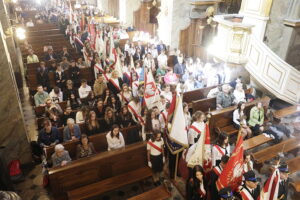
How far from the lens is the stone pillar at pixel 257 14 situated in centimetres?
870

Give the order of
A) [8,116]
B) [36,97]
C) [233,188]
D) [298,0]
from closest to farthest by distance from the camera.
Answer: [233,188] < [8,116] < [36,97] < [298,0]

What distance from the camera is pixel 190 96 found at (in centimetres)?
865

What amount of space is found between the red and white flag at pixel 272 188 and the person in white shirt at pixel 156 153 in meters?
2.18

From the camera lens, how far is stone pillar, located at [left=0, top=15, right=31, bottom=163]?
580 centimetres

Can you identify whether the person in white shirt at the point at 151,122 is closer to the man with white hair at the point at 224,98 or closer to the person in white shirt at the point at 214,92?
the man with white hair at the point at 224,98

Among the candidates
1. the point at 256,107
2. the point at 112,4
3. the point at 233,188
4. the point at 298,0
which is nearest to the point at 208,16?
the point at 298,0

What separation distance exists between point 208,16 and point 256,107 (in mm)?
6974

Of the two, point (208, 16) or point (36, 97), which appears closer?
point (36, 97)

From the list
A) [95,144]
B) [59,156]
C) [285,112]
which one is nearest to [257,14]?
[285,112]

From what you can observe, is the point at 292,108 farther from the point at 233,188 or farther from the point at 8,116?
the point at 8,116

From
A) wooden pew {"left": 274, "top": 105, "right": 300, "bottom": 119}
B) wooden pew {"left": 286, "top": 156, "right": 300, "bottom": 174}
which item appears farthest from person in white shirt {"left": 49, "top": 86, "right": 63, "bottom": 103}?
wooden pew {"left": 274, "top": 105, "right": 300, "bottom": 119}

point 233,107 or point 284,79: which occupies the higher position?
point 284,79

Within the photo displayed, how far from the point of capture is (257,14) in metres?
8.95

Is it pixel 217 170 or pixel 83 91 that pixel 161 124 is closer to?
pixel 217 170
